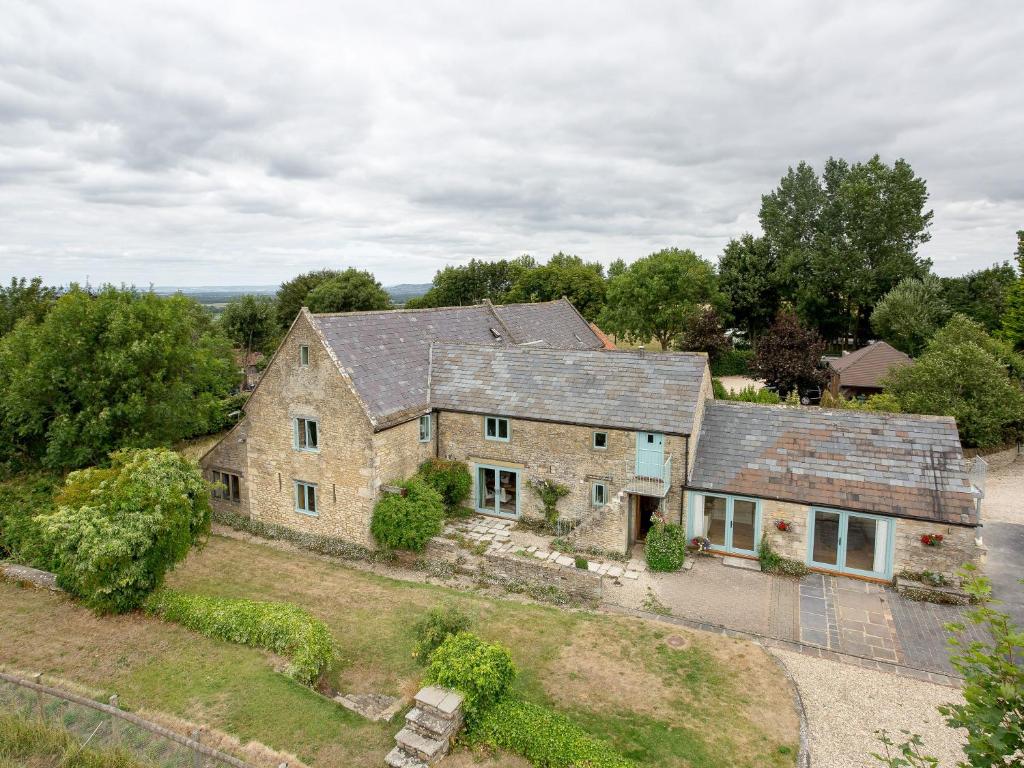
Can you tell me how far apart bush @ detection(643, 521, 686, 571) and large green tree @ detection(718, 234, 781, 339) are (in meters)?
48.1

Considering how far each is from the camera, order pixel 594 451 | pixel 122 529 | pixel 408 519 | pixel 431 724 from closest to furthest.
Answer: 1. pixel 431 724
2. pixel 122 529
3. pixel 408 519
4. pixel 594 451

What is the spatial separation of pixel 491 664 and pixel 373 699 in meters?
3.38

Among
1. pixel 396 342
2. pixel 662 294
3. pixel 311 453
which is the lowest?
pixel 311 453

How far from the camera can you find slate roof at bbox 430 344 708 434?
22.8 meters

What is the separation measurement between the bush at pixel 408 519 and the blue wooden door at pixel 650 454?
25.3 ft

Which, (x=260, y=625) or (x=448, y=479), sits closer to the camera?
(x=260, y=625)

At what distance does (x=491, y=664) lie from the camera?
1241 centimetres

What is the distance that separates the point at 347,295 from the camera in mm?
73312

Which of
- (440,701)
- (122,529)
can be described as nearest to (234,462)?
(122,529)

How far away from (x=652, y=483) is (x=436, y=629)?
1072cm

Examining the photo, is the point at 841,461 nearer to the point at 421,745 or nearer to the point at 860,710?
the point at 860,710

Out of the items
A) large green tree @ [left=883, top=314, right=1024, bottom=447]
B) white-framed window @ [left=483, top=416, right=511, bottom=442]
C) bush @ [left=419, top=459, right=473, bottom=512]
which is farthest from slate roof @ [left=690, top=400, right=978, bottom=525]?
large green tree @ [left=883, top=314, right=1024, bottom=447]

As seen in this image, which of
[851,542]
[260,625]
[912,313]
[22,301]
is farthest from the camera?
[912,313]

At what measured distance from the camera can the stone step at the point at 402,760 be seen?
36.3 ft
